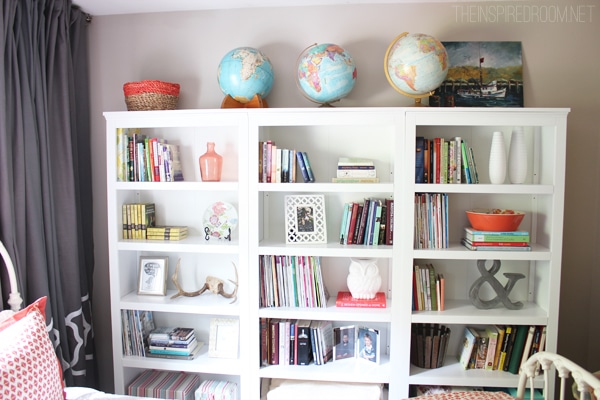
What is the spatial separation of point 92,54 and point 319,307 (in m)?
1.87

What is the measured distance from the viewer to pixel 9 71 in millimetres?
1807

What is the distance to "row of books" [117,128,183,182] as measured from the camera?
6.92 ft

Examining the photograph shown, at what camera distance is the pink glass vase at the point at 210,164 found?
6.88 ft

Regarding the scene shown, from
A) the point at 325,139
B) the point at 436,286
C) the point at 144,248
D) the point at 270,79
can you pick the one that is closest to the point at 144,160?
the point at 144,248

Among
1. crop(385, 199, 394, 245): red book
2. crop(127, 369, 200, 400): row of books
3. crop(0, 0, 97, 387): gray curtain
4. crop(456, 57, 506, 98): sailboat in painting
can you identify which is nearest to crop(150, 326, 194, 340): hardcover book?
crop(127, 369, 200, 400): row of books

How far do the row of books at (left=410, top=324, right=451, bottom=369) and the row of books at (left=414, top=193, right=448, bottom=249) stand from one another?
42 cm

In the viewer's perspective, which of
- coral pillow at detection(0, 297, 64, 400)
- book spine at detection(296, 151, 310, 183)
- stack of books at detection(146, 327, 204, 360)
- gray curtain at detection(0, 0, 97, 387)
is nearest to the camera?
coral pillow at detection(0, 297, 64, 400)

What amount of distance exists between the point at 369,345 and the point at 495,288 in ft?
2.21

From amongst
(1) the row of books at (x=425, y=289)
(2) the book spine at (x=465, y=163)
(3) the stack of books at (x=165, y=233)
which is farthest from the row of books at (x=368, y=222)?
(3) the stack of books at (x=165, y=233)

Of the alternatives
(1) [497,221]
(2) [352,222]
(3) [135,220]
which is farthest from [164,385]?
(1) [497,221]

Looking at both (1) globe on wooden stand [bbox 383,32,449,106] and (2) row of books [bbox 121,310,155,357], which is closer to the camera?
(1) globe on wooden stand [bbox 383,32,449,106]

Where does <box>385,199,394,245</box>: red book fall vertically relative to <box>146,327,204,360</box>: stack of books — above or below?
above

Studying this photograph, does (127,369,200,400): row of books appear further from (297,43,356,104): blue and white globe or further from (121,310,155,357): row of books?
(297,43,356,104): blue and white globe
